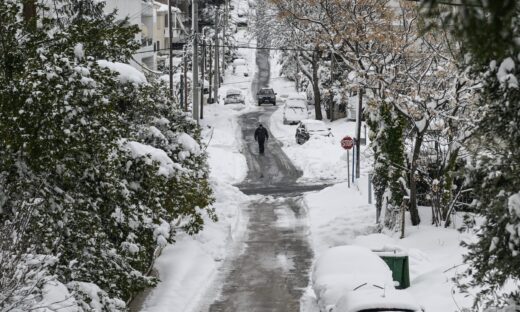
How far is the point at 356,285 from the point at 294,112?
42979 millimetres

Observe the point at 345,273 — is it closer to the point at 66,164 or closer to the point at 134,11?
the point at 66,164

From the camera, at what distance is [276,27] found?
73.4 m

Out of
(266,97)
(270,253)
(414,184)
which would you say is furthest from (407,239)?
(266,97)

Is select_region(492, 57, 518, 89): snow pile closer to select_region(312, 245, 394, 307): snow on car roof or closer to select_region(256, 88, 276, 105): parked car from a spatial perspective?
select_region(312, 245, 394, 307): snow on car roof

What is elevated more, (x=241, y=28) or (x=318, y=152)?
(x=241, y=28)

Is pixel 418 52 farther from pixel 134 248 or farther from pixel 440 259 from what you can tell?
pixel 134 248

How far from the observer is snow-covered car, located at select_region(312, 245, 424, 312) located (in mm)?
10555

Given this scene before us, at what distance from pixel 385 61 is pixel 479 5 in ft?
61.3

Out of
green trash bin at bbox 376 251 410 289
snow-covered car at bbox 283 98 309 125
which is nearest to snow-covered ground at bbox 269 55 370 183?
snow-covered car at bbox 283 98 309 125

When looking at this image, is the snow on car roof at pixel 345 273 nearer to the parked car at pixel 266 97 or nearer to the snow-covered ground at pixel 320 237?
the snow-covered ground at pixel 320 237

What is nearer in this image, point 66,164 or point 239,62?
point 66,164

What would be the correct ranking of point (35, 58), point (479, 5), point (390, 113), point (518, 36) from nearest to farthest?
point (479, 5)
point (518, 36)
point (35, 58)
point (390, 113)

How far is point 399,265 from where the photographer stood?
15805mm

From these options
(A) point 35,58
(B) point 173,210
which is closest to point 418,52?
(B) point 173,210
